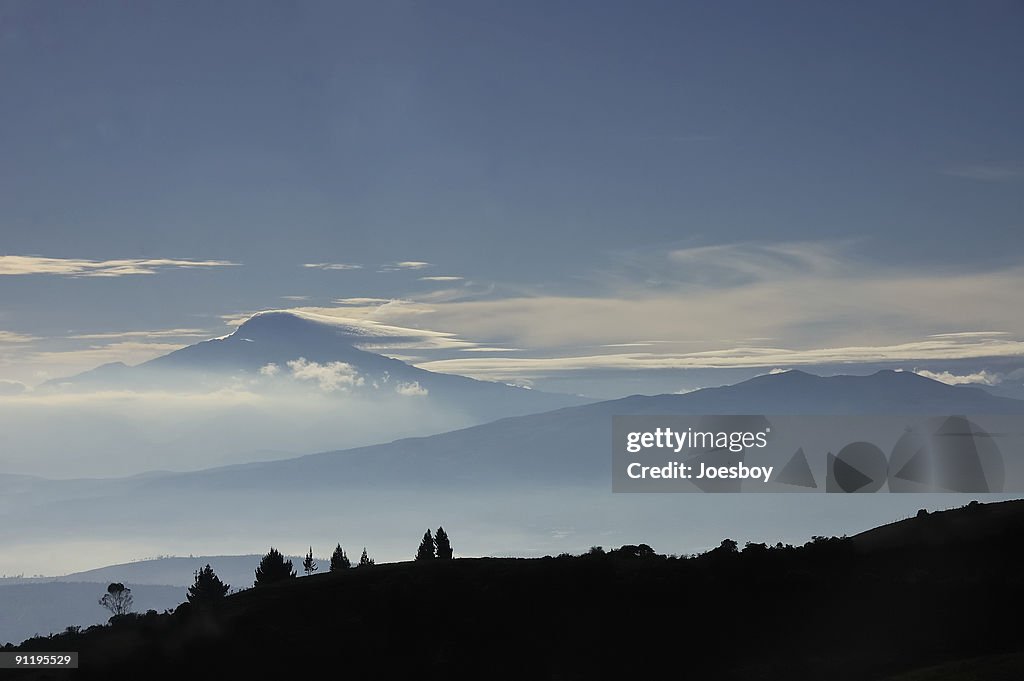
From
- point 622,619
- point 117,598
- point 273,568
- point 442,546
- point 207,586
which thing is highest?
point 442,546

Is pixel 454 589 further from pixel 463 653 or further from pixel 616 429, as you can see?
pixel 616 429

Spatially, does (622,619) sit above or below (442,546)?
below

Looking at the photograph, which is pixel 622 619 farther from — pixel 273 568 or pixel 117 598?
pixel 117 598

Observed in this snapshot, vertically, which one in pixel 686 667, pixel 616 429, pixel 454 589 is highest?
pixel 616 429

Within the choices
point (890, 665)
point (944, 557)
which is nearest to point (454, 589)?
point (890, 665)

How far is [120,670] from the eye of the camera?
94375 mm

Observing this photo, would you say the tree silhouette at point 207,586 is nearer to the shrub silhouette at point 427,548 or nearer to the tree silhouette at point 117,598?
the tree silhouette at point 117,598

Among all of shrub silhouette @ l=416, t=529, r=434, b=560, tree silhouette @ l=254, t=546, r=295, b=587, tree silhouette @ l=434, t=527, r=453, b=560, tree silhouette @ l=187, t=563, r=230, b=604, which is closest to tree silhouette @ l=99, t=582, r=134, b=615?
tree silhouette @ l=187, t=563, r=230, b=604

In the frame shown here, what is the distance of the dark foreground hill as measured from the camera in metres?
91.8

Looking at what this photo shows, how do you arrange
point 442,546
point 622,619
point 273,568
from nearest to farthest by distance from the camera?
point 622,619 → point 442,546 → point 273,568

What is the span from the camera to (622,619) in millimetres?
98500

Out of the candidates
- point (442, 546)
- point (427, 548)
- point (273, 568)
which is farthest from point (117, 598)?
point (442, 546)

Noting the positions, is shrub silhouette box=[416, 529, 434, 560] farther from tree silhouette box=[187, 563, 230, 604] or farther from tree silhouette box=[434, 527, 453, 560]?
tree silhouette box=[187, 563, 230, 604]

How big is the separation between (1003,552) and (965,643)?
62.0 ft
